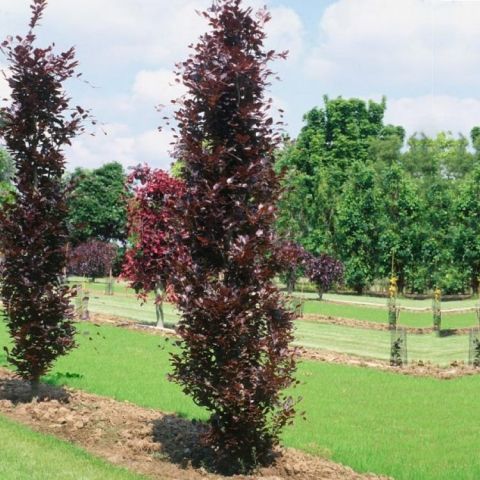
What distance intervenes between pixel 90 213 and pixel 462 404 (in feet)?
198

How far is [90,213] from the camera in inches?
2803

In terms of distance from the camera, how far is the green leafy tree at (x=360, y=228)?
53875mm

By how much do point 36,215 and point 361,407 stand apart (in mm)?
6994

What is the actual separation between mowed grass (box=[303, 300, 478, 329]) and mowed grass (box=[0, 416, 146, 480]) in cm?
2455

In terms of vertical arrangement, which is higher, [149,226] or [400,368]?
[149,226]

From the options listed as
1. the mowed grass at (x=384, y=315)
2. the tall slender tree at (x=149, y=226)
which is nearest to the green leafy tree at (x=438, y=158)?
the mowed grass at (x=384, y=315)

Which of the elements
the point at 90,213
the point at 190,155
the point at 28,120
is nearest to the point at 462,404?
the point at 190,155

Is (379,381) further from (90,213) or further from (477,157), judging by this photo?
(477,157)

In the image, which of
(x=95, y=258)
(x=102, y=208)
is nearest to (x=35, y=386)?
(x=95, y=258)

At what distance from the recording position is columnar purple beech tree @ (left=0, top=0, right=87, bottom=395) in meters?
12.4

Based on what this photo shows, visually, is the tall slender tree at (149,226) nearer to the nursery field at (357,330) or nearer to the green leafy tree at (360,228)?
the nursery field at (357,330)

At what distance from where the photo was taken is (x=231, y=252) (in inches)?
341

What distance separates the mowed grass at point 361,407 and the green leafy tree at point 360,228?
115 ft

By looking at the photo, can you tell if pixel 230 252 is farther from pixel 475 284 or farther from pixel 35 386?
pixel 475 284
